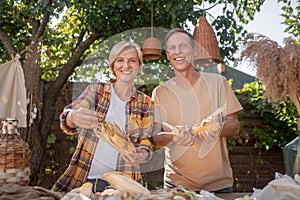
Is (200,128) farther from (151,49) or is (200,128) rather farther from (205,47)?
(205,47)

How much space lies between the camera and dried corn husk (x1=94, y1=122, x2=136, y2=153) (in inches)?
41.3

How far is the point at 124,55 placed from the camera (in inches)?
48.1

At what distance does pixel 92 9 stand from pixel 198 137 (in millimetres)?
1710

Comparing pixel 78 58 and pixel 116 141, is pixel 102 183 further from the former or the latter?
pixel 78 58

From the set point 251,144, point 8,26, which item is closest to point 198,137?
point 8,26

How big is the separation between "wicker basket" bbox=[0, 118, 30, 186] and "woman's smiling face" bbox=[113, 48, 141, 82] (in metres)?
0.36

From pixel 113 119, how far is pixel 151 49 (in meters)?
0.26

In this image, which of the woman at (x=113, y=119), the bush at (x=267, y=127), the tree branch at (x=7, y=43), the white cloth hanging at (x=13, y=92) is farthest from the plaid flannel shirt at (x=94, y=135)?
the bush at (x=267, y=127)

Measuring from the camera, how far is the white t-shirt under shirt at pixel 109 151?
3.95 ft

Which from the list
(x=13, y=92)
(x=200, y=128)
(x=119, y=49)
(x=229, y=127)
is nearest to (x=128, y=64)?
(x=119, y=49)

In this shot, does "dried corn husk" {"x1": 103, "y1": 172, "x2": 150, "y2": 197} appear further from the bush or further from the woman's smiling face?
the bush

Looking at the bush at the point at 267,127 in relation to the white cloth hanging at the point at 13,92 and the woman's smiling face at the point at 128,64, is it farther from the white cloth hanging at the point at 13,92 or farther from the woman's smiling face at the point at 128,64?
the woman's smiling face at the point at 128,64

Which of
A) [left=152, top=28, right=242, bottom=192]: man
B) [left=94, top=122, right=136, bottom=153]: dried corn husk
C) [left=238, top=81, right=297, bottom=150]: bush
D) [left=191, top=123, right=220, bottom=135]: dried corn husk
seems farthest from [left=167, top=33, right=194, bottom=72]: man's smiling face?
[left=238, top=81, right=297, bottom=150]: bush

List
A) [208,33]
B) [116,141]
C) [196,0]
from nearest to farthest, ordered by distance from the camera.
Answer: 1. [116,141]
2. [208,33]
3. [196,0]
